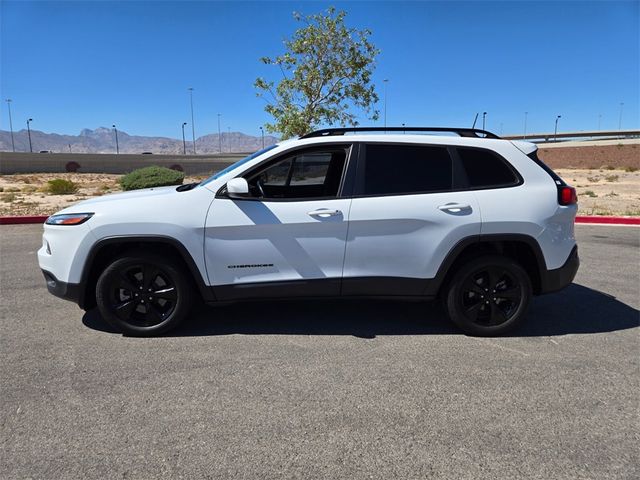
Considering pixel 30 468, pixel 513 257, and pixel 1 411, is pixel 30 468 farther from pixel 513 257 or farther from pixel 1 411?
pixel 513 257

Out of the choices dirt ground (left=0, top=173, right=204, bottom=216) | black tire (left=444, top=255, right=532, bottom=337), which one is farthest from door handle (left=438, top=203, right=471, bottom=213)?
dirt ground (left=0, top=173, right=204, bottom=216)

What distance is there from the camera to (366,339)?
13.6 ft

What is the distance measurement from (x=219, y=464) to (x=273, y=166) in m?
2.54

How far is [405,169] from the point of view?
4129 mm

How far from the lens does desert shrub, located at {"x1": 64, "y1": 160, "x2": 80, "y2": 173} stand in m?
53.9

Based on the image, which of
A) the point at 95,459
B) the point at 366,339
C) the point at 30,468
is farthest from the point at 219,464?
the point at 366,339

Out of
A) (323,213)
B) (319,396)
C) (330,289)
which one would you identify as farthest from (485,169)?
(319,396)

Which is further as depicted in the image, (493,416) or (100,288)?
(100,288)

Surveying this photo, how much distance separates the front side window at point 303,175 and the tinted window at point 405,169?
28cm

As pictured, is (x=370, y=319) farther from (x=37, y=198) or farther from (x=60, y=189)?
(x=60, y=189)

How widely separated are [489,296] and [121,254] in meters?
3.32

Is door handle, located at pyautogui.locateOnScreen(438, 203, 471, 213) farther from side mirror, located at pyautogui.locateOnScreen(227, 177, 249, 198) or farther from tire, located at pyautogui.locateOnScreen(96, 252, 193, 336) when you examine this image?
tire, located at pyautogui.locateOnScreen(96, 252, 193, 336)

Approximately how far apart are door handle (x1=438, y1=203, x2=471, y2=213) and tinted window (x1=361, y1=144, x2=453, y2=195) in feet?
0.55

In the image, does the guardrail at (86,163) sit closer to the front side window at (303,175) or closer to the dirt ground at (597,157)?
the front side window at (303,175)
